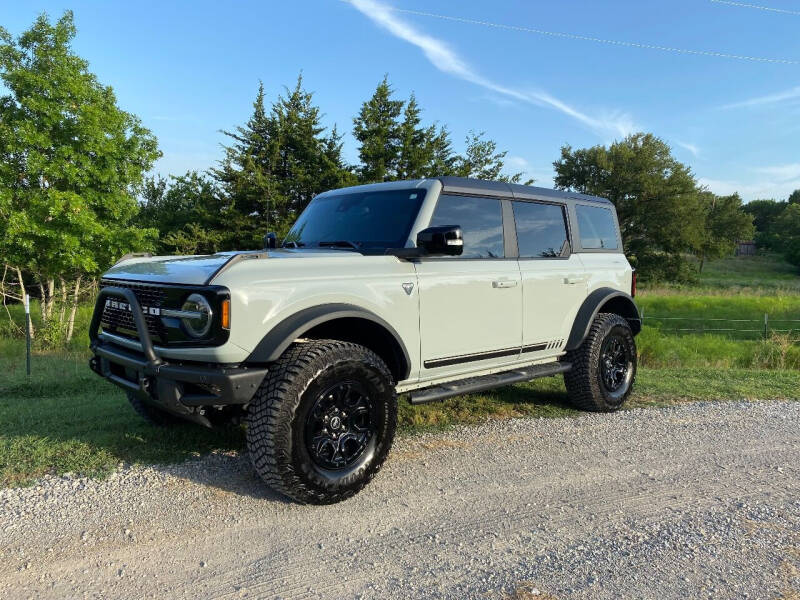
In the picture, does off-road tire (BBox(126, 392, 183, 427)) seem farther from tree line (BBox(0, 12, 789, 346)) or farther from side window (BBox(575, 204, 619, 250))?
tree line (BBox(0, 12, 789, 346))

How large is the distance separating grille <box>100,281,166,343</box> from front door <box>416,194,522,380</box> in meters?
1.75

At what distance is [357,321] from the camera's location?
3688mm

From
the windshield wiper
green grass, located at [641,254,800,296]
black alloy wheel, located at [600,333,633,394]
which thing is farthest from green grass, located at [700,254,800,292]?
the windshield wiper

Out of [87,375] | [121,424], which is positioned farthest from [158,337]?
[87,375]

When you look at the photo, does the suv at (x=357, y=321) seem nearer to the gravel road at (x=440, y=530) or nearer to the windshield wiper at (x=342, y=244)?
the windshield wiper at (x=342, y=244)

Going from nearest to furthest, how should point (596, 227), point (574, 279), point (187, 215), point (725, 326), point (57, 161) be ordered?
point (574, 279)
point (596, 227)
point (57, 161)
point (725, 326)
point (187, 215)

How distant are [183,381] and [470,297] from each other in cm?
218

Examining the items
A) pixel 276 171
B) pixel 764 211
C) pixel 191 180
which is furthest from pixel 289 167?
pixel 764 211

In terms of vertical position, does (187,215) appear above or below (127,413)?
above

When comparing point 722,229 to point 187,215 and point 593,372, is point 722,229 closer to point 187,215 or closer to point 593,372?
point 187,215

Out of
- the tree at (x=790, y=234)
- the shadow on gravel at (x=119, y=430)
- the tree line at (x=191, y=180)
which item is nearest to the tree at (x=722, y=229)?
the tree line at (x=191, y=180)

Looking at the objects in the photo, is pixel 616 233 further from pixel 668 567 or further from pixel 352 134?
pixel 352 134

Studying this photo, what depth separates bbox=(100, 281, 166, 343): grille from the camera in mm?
3379

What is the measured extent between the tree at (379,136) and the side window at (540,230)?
1914cm
